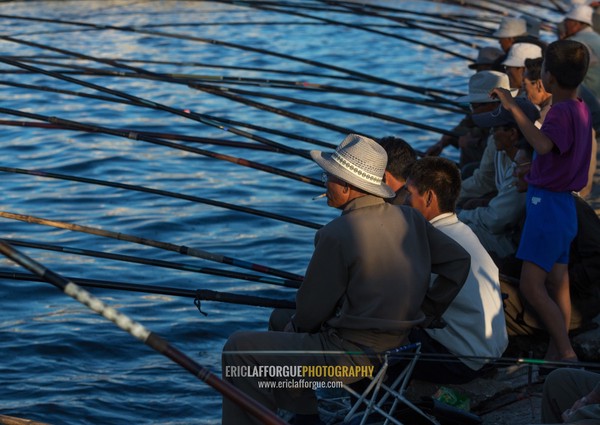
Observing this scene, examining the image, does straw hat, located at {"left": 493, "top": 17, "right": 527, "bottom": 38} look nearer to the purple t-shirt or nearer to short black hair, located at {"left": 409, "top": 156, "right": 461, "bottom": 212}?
the purple t-shirt

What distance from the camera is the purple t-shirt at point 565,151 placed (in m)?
4.66

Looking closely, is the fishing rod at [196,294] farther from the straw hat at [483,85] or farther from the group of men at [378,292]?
the straw hat at [483,85]

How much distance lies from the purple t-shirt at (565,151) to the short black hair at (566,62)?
87 millimetres

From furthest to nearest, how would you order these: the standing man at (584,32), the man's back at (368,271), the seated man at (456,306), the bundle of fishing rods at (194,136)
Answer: the standing man at (584,32), the seated man at (456,306), the man's back at (368,271), the bundle of fishing rods at (194,136)

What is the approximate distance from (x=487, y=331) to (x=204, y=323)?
3349 millimetres

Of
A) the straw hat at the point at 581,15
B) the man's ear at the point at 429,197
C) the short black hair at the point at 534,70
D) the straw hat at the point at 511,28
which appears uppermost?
the short black hair at the point at 534,70

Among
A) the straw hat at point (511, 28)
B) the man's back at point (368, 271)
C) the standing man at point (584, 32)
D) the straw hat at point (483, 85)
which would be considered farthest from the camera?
the straw hat at point (511, 28)

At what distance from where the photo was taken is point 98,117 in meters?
14.0

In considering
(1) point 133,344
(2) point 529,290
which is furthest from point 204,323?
(2) point 529,290

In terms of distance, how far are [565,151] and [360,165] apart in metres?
1.11

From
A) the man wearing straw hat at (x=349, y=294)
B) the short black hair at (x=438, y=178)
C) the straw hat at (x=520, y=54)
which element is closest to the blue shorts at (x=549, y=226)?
the short black hair at (x=438, y=178)

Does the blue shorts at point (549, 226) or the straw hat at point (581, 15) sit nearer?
the blue shorts at point (549, 226)

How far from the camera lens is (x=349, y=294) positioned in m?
3.84

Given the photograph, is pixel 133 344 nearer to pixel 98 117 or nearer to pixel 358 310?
pixel 358 310
